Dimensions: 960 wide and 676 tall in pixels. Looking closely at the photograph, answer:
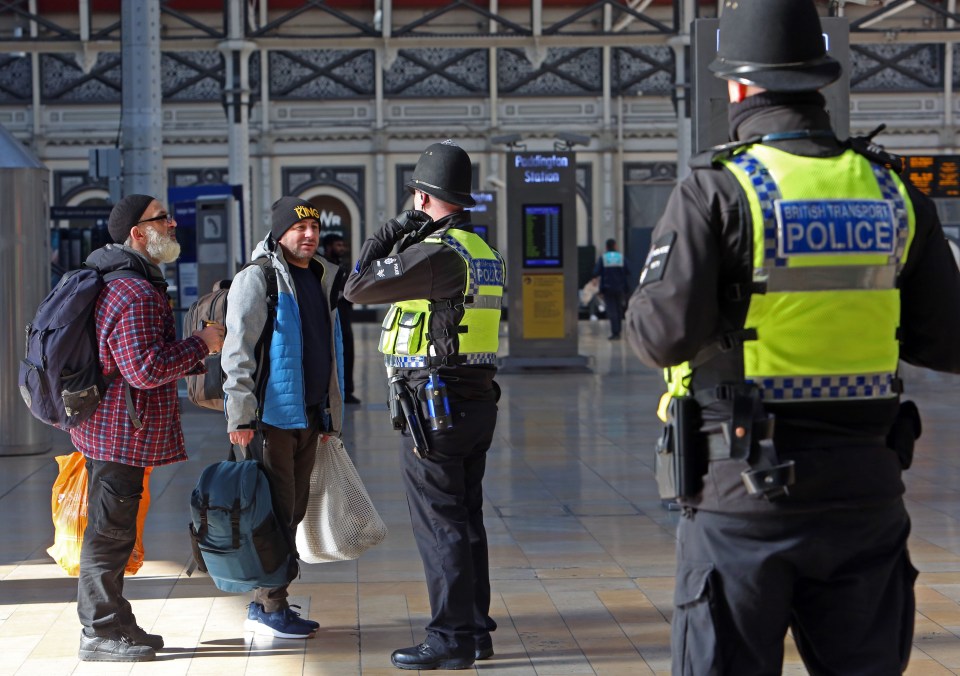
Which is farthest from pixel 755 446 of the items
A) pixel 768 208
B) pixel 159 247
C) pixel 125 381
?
pixel 159 247

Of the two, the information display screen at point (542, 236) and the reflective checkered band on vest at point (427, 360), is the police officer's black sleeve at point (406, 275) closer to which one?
the reflective checkered band on vest at point (427, 360)

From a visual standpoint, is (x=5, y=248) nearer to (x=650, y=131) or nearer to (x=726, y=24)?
(x=726, y=24)

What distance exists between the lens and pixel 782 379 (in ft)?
9.78

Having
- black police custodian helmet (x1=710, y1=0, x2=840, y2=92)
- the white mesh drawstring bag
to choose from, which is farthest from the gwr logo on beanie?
black police custodian helmet (x1=710, y1=0, x2=840, y2=92)

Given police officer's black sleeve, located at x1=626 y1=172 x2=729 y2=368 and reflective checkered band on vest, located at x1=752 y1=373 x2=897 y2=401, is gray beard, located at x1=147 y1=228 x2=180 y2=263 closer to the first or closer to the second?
police officer's black sleeve, located at x1=626 y1=172 x2=729 y2=368

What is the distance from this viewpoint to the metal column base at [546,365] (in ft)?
62.5

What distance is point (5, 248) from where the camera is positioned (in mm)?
11219

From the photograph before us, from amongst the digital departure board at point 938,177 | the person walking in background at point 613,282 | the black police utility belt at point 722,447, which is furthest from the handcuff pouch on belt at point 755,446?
the person walking in background at point 613,282

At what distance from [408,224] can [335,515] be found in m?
1.26

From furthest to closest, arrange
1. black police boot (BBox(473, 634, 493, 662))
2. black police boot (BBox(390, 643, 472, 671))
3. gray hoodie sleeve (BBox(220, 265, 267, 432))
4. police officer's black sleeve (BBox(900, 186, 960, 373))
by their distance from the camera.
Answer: gray hoodie sleeve (BBox(220, 265, 267, 432)), black police boot (BBox(473, 634, 493, 662)), black police boot (BBox(390, 643, 472, 671)), police officer's black sleeve (BBox(900, 186, 960, 373))

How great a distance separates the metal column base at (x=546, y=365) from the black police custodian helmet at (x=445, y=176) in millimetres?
13789

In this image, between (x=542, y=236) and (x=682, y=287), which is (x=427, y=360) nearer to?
(x=682, y=287)

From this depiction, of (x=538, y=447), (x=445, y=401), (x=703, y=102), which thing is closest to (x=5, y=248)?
(x=538, y=447)

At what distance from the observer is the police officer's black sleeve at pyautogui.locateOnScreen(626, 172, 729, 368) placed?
2.92 m
